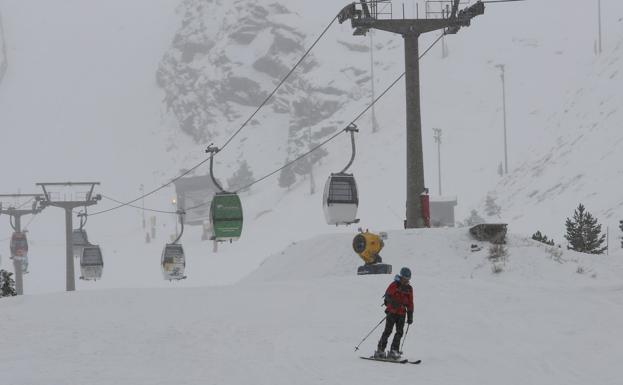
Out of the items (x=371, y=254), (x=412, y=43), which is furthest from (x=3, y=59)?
(x=371, y=254)

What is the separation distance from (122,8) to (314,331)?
189 metres

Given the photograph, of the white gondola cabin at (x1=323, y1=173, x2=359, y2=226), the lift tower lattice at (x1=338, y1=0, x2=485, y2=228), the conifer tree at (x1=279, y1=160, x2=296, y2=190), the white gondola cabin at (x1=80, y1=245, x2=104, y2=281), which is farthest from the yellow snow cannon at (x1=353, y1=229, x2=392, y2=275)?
the conifer tree at (x1=279, y1=160, x2=296, y2=190)

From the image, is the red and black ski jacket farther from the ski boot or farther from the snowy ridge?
the snowy ridge

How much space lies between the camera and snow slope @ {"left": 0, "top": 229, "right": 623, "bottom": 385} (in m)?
12.7

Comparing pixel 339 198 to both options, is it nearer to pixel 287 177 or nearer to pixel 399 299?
pixel 399 299

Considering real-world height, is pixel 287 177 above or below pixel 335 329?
above

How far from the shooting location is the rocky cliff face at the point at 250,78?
119 metres

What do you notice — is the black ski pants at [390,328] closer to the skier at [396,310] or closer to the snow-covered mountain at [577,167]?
the skier at [396,310]

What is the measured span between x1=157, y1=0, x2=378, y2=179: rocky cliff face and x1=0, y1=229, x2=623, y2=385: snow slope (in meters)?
87.6

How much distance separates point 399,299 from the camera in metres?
13.8

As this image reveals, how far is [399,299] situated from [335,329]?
319 centimetres

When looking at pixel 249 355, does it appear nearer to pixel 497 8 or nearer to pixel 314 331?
pixel 314 331

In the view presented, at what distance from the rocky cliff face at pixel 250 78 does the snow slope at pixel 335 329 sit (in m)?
87.6

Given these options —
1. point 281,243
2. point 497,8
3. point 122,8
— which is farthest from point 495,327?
point 122,8
